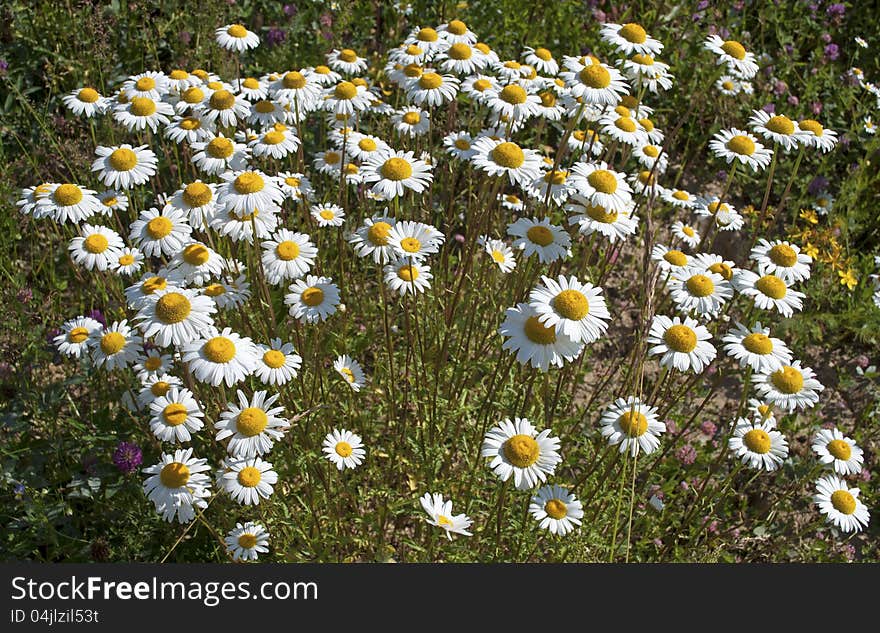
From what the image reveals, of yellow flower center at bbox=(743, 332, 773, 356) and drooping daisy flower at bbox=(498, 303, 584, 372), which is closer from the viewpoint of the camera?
drooping daisy flower at bbox=(498, 303, 584, 372)

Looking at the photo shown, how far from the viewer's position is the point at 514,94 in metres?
3.61

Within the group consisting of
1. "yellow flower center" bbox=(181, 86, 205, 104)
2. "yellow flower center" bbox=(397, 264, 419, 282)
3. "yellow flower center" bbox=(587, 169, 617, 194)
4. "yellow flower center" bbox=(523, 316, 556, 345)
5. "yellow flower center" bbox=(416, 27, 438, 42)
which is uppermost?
"yellow flower center" bbox=(416, 27, 438, 42)

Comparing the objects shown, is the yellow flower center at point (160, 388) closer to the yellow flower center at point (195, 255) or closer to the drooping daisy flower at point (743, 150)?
the yellow flower center at point (195, 255)

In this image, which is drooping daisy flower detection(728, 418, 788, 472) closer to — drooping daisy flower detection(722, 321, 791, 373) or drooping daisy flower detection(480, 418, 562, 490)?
drooping daisy flower detection(722, 321, 791, 373)

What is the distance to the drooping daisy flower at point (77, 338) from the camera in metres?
3.25

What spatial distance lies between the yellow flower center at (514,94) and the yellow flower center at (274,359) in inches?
65.4

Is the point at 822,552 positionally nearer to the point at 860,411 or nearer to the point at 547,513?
the point at 860,411

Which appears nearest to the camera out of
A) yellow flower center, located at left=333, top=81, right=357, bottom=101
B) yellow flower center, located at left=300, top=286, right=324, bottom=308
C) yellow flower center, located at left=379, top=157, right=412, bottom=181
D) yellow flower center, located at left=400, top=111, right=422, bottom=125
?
yellow flower center, located at left=300, top=286, right=324, bottom=308

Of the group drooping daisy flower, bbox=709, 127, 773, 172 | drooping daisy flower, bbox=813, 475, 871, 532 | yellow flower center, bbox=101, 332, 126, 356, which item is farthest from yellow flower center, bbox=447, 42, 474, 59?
drooping daisy flower, bbox=813, 475, 871, 532

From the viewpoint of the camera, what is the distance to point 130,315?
3.66 metres

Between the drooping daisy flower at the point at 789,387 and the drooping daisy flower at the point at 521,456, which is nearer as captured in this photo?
the drooping daisy flower at the point at 521,456

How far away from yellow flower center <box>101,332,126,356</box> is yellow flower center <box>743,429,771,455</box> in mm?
2727

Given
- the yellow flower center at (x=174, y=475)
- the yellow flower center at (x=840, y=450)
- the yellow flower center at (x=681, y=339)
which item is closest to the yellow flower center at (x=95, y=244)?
the yellow flower center at (x=174, y=475)

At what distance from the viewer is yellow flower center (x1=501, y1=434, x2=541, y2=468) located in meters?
2.54
